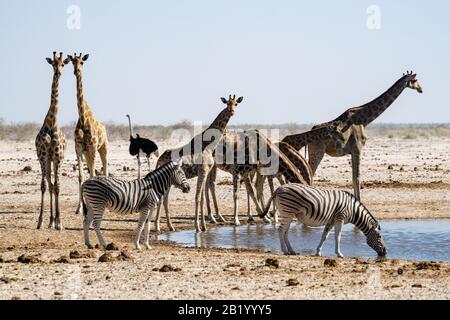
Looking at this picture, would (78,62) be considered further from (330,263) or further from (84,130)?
(330,263)

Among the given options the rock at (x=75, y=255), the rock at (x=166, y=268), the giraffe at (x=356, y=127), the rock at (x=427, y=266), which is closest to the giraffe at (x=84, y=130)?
the giraffe at (x=356, y=127)

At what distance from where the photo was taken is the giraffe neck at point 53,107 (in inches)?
664

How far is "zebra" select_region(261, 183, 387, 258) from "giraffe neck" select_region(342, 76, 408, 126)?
681 cm

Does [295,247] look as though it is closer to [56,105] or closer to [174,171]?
[174,171]

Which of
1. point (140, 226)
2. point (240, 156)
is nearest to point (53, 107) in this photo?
point (240, 156)

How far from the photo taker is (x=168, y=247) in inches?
569

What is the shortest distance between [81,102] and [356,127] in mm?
6123

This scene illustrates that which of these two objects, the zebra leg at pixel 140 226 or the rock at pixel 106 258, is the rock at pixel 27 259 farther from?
the zebra leg at pixel 140 226

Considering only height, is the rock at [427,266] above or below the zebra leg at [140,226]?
below

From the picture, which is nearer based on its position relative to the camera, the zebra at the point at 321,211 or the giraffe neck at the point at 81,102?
the zebra at the point at 321,211

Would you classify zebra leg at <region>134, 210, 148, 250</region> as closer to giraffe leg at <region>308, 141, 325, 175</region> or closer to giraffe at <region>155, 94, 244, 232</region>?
giraffe at <region>155, 94, 244, 232</region>

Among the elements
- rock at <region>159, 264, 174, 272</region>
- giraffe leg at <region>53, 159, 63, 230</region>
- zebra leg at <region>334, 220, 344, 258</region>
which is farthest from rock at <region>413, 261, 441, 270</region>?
giraffe leg at <region>53, 159, 63, 230</region>

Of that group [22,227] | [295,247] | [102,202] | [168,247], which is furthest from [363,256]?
[22,227]

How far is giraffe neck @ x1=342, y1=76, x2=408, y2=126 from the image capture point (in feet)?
67.8
